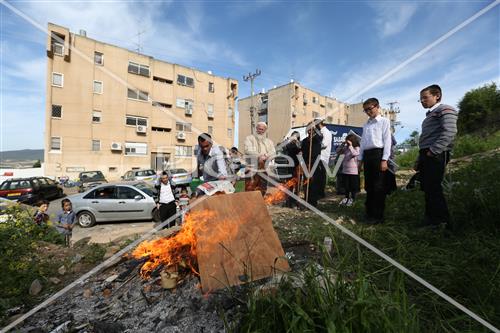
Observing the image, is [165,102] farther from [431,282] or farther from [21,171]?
[431,282]

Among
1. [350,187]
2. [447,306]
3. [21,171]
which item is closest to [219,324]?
[447,306]

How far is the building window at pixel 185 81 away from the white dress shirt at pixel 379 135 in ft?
88.1

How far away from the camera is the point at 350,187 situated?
239 inches

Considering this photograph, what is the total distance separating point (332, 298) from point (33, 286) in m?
3.68

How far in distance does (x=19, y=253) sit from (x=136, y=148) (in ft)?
70.5

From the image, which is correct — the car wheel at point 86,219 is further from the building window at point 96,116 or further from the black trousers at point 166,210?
the building window at point 96,116

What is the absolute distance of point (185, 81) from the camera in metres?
27.9

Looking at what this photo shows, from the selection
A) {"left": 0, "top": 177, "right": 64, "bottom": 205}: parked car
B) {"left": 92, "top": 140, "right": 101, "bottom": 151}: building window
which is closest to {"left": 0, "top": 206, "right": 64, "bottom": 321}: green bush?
{"left": 0, "top": 177, "right": 64, "bottom": 205}: parked car

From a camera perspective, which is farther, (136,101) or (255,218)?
(136,101)

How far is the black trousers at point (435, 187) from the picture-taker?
3260 millimetres

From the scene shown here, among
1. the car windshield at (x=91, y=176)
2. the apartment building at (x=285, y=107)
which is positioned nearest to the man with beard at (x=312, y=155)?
the car windshield at (x=91, y=176)

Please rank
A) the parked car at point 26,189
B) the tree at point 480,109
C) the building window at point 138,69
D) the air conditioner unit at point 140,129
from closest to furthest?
the parked car at point 26,189 < the tree at point 480,109 < the air conditioner unit at point 140,129 < the building window at point 138,69

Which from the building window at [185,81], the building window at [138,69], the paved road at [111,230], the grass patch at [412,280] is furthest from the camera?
the building window at [185,81]

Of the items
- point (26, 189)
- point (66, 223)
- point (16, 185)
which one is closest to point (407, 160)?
point (66, 223)
